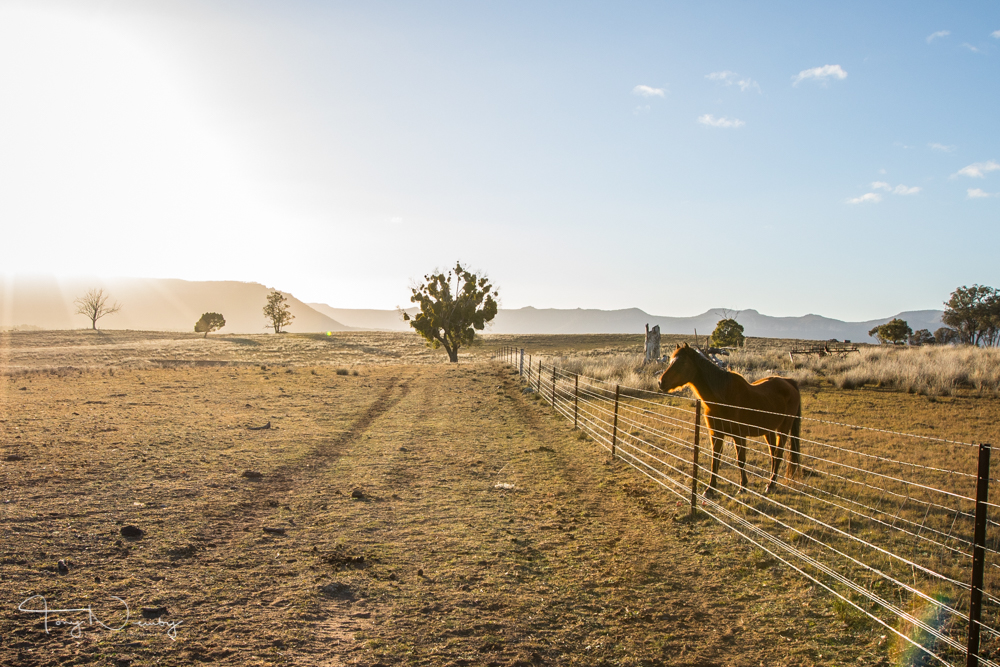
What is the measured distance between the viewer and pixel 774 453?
27.2 feet

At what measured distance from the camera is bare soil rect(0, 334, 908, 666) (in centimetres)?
402

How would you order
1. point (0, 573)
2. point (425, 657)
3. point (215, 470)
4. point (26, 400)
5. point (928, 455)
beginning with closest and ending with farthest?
point (425, 657), point (0, 573), point (215, 470), point (928, 455), point (26, 400)

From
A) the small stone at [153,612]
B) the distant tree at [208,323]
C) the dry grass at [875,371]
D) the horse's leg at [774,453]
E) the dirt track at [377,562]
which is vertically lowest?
the dirt track at [377,562]

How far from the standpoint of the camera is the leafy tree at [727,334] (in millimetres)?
48812

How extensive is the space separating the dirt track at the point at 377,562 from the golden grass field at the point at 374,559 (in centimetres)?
2

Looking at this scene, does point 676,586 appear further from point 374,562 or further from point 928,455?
point 928,455

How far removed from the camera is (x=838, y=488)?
320 inches

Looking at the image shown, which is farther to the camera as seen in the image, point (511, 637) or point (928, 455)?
point (928, 455)

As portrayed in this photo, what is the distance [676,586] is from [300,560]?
380 cm

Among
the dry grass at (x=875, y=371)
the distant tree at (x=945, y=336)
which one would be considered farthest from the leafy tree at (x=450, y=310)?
the distant tree at (x=945, y=336)

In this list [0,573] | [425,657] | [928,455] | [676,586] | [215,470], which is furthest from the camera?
[928,455]

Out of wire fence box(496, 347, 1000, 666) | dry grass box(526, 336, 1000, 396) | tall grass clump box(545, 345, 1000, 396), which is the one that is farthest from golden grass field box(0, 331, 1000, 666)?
tall grass clump box(545, 345, 1000, 396)

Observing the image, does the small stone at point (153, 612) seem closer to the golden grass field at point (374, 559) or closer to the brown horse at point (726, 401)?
the golden grass field at point (374, 559)

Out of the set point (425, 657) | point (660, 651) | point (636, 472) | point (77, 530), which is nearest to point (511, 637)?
point (425, 657)
